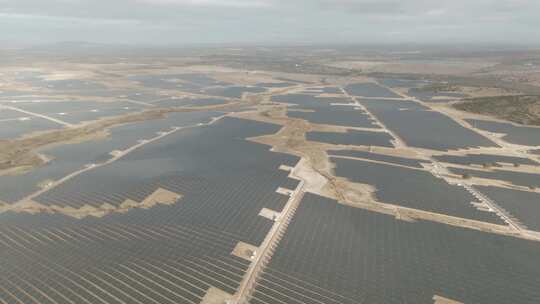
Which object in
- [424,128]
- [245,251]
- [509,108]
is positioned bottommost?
[245,251]

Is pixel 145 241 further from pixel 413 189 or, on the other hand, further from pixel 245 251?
pixel 413 189

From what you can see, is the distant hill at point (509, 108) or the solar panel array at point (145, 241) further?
the distant hill at point (509, 108)

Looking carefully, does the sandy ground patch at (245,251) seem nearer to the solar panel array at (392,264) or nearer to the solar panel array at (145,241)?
the solar panel array at (145,241)

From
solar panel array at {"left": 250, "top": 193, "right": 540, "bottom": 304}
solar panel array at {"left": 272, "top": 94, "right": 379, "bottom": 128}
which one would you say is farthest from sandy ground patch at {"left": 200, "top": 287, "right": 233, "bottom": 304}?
solar panel array at {"left": 272, "top": 94, "right": 379, "bottom": 128}

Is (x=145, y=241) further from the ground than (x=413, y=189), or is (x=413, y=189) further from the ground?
(x=413, y=189)

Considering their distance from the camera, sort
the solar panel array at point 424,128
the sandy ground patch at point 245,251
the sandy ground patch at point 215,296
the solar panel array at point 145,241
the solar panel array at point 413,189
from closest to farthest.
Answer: the sandy ground patch at point 215,296, the solar panel array at point 145,241, the sandy ground patch at point 245,251, the solar panel array at point 413,189, the solar panel array at point 424,128

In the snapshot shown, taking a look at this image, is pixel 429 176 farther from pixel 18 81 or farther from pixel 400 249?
pixel 18 81

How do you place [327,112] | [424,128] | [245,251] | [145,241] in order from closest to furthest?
[245,251]
[145,241]
[424,128]
[327,112]

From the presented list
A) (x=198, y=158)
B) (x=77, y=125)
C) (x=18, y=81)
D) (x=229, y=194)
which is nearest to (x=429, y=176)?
(x=229, y=194)

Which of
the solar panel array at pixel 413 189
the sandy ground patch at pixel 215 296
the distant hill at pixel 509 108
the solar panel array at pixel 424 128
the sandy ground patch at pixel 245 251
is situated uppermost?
the distant hill at pixel 509 108

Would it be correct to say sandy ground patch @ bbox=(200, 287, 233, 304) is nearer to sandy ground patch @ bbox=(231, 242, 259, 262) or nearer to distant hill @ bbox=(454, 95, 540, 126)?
sandy ground patch @ bbox=(231, 242, 259, 262)

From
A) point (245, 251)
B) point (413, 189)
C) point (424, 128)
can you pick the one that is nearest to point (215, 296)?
point (245, 251)

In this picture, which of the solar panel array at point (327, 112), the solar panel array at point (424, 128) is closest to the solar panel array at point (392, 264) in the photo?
the solar panel array at point (424, 128)
